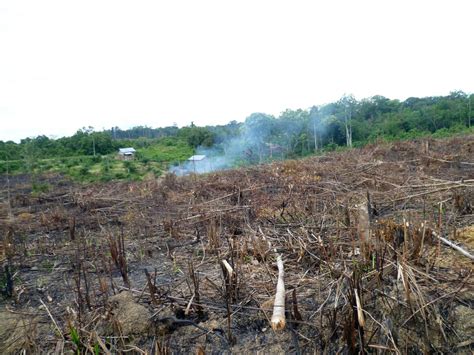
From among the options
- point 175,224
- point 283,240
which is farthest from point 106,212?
point 283,240

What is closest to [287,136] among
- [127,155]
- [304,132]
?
[304,132]

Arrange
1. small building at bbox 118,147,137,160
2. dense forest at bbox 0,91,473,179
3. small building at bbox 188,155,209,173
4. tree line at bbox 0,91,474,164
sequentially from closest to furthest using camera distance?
small building at bbox 188,155,209,173
dense forest at bbox 0,91,473,179
tree line at bbox 0,91,474,164
small building at bbox 118,147,137,160

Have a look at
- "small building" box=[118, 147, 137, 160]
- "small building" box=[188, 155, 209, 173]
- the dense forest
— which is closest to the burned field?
"small building" box=[188, 155, 209, 173]

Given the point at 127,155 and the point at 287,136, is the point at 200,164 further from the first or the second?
the point at 287,136

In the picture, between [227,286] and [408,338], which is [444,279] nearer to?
[408,338]

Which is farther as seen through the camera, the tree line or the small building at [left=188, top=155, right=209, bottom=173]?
the tree line

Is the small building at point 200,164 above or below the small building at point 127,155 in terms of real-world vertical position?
below

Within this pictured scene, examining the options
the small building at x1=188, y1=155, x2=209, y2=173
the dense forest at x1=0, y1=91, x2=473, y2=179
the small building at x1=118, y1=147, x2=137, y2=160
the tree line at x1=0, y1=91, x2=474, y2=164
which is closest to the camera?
the small building at x1=188, y1=155, x2=209, y2=173

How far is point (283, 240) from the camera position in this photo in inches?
163

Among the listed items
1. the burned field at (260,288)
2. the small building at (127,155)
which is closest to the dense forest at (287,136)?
the small building at (127,155)

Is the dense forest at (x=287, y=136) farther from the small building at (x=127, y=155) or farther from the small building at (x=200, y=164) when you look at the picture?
the small building at (x=200, y=164)

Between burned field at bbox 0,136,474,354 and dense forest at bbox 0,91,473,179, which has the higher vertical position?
dense forest at bbox 0,91,473,179

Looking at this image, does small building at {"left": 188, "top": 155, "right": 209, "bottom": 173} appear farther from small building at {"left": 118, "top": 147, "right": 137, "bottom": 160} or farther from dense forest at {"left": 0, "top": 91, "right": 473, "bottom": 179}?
small building at {"left": 118, "top": 147, "right": 137, "bottom": 160}

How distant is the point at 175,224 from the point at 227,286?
3.19m
